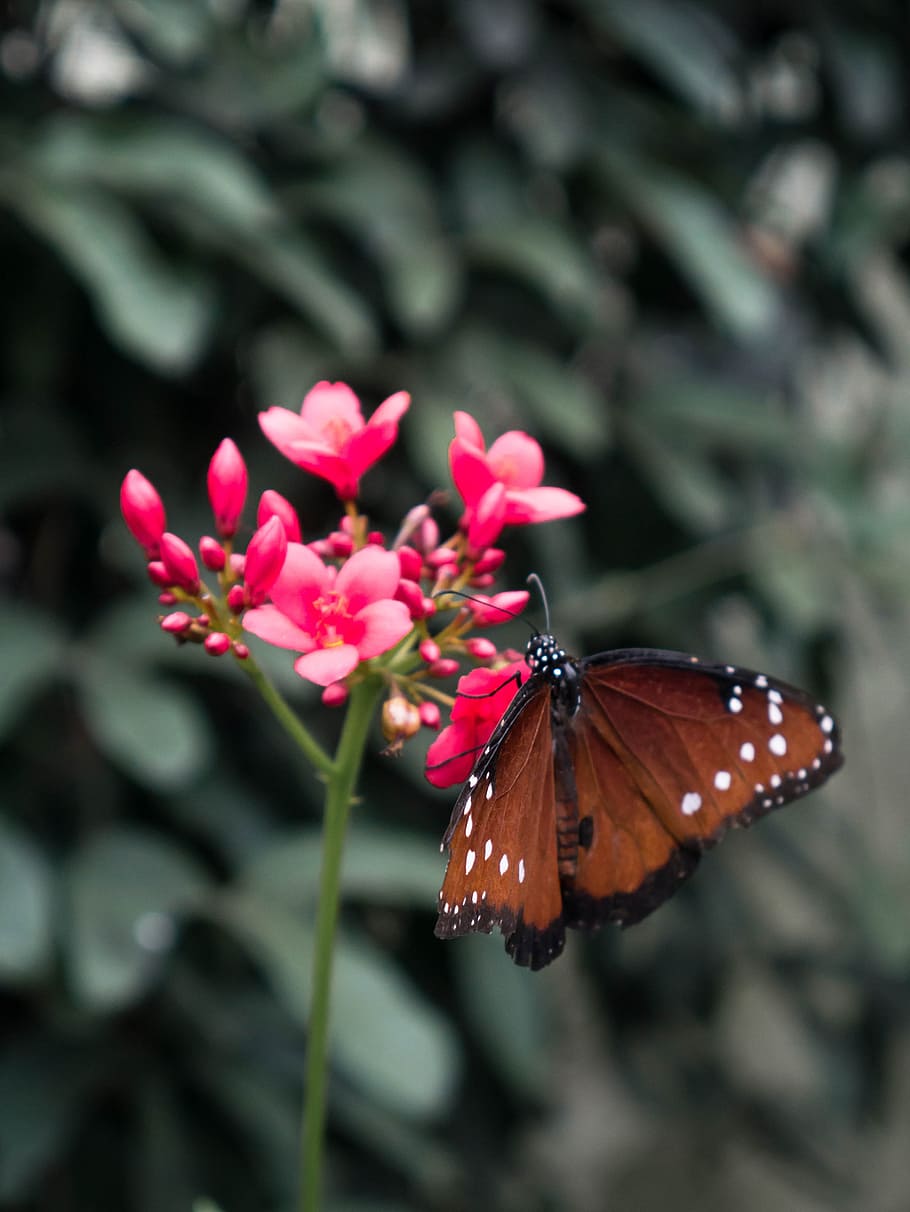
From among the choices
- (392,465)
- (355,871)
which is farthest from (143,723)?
(392,465)

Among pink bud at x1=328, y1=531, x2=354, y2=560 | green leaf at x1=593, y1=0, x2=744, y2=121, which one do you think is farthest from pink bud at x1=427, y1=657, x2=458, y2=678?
green leaf at x1=593, y1=0, x2=744, y2=121

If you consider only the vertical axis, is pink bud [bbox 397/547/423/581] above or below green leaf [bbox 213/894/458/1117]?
above

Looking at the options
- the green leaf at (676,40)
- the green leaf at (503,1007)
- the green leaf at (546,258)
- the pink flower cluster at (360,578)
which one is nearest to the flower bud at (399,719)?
the pink flower cluster at (360,578)

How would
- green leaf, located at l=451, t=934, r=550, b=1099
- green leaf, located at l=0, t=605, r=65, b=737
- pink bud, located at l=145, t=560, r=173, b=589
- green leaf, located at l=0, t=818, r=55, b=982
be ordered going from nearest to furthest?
pink bud, located at l=145, t=560, r=173, b=589
green leaf, located at l=0, t=818, r=55, b=982
green leaf, located at l=0, t=605, r=65, b=737
green leaf, located at l=451, t=934, r=550, b=1099

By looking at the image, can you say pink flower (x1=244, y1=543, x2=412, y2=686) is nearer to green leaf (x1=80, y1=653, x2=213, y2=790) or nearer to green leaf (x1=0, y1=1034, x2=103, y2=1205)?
green leaf (x1=80, y1=653, x2=213, y2=790)

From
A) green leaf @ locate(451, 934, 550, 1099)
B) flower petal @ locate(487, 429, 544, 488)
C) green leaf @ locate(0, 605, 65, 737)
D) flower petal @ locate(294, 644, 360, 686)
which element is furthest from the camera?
green leaf @ locate(451, 934, 550, 1099)

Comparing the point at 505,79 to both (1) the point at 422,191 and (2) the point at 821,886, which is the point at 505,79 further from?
(2) the point at 821,886

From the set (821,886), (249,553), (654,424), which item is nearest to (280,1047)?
(821,886)
